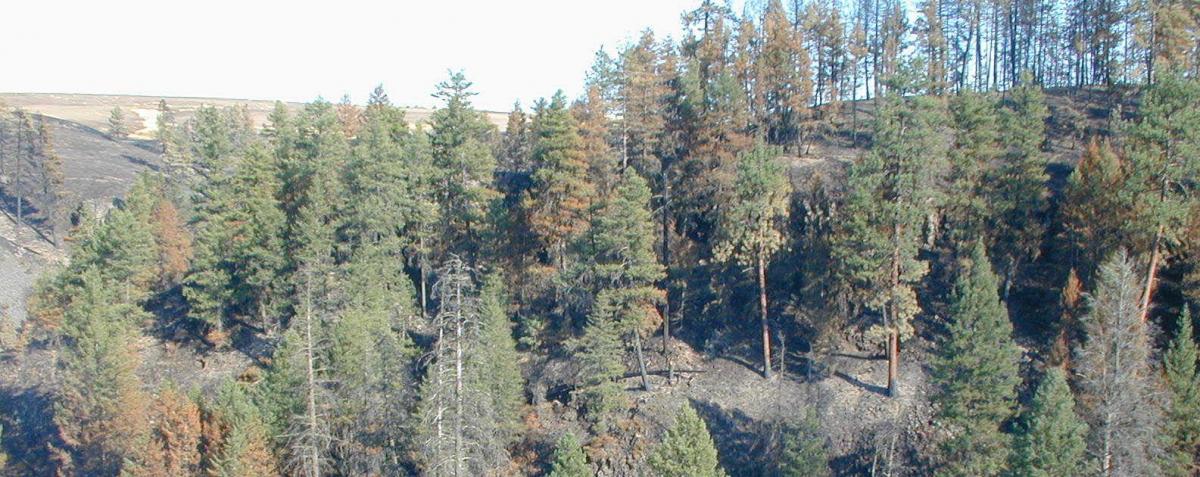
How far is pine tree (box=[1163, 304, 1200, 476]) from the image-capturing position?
89.5 feet

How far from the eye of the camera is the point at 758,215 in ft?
126

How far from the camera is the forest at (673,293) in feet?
99.7

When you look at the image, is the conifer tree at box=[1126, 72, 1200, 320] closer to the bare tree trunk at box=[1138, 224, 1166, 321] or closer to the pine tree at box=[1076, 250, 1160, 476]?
the bare tree trunk at box=[1138, 224, 1166, 321]

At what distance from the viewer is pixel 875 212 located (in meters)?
35.5

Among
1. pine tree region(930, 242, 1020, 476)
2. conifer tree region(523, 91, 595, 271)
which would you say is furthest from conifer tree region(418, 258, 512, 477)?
conifer tree region(523, 91, 595, 271)

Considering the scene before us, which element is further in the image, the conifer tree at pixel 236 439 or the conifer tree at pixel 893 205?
the conifer tree at pixel 893 205

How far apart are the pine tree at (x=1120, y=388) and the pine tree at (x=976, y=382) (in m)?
2.87

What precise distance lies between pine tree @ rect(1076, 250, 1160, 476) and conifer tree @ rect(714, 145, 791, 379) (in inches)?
549

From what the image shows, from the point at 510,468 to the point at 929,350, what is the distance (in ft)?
65.4

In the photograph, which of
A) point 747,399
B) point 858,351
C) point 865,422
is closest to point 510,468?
point 747,399

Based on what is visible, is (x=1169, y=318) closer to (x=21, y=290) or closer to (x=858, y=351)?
(x=858, y=351)

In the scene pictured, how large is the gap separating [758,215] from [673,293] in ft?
24.5

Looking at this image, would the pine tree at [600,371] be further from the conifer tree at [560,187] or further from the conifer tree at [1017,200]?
the conifer tree at [1017,200]

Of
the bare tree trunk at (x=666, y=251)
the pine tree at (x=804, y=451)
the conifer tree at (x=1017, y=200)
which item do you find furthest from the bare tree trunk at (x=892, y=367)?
the bare tree trunk at (x=666, y=251)
